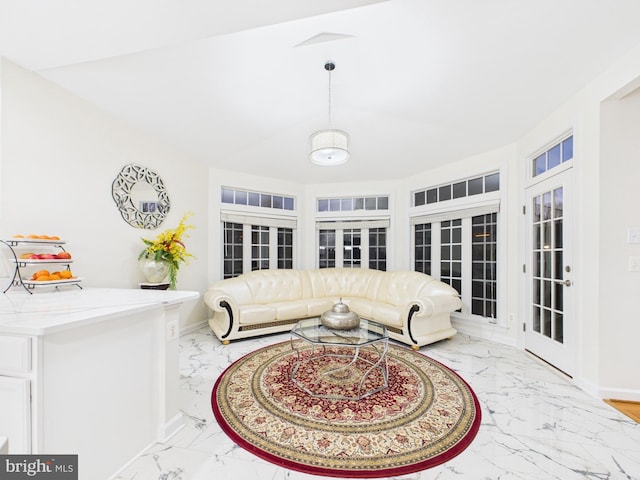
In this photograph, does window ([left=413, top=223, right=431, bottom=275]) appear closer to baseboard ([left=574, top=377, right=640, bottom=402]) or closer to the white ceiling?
the white ceiling

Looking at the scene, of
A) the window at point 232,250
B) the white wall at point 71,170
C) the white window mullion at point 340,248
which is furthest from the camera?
the white window mullion at point 340,248

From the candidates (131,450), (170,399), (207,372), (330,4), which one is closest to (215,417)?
(170,399)

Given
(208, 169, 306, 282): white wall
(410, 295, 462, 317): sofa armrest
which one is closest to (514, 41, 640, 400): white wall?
(410, 295, 462, 317): sofa armrest

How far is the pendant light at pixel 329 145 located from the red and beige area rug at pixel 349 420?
82.9 inches

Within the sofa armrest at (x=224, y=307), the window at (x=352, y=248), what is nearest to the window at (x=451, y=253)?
the window at (x=352, y=248)

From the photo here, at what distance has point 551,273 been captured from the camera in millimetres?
2764

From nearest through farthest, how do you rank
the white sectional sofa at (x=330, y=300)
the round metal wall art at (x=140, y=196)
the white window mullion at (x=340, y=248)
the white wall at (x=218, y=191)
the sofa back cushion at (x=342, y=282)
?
the round metal wall art at (x=140, y=196)
the white sectional sofa at (x=330, y=300)
the white wall at (x=218, y=191)
the sofa back cushion at (x=342, y=282)
the white window mullion at (x=340, y=248)

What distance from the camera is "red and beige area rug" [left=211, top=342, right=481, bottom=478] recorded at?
153cm

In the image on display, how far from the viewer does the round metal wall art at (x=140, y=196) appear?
9.49 ft

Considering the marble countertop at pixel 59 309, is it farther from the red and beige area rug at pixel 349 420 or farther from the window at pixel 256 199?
the window at pixel 256 199

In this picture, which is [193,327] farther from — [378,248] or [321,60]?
[321,60]

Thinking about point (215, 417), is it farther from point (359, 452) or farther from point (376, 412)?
point (376, 412)

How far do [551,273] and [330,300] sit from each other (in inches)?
109

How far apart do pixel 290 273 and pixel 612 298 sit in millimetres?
3751
